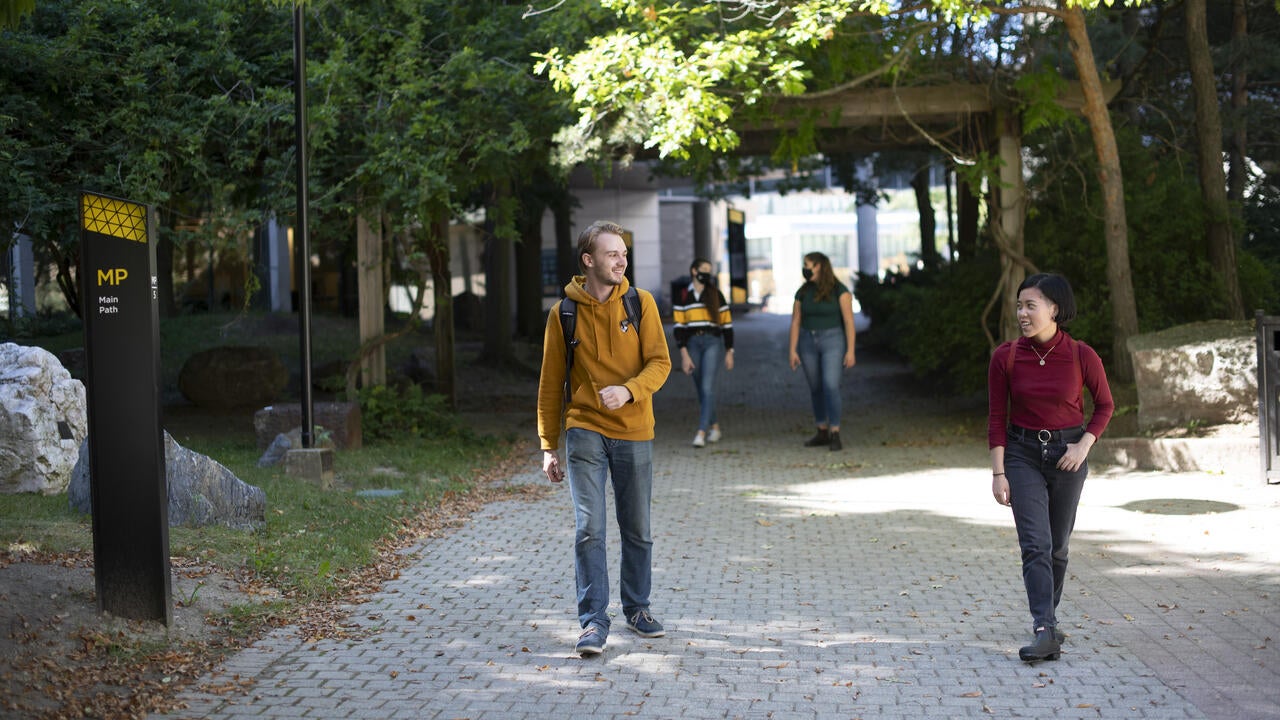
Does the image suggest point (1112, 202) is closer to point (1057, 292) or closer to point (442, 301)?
point (1057, 292)

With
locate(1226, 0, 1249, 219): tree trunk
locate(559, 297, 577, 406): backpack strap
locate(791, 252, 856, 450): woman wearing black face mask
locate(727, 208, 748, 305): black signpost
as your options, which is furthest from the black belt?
locate(727, 208, 748, 305): black signpost

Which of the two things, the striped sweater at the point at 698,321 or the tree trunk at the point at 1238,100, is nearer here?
the striped sweater at the point at 698,321

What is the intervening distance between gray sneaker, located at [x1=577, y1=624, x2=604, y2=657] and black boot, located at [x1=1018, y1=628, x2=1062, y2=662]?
Answer: 1748mm

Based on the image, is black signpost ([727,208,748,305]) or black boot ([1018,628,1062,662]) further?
black signpost ([727,208,748,305])

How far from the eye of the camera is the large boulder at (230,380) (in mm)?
16547

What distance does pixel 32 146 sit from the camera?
10977mm

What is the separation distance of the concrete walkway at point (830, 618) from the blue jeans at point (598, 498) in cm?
27

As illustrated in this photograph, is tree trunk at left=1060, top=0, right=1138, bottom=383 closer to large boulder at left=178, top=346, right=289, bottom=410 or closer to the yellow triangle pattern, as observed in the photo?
the yellow triangle pattern

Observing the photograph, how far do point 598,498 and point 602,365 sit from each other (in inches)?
22.9

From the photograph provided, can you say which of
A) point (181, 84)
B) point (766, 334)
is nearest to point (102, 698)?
point (181, 84)

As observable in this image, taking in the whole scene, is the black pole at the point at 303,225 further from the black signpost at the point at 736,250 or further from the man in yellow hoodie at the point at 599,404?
the black signpost at the point at 736,250

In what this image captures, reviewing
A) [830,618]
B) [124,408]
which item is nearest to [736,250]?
[830,618]

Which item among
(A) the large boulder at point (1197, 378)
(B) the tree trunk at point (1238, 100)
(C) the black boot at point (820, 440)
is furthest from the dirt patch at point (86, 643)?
(B) the tree trunk at point (1238, 100)

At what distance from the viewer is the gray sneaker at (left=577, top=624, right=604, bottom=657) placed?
212 inches
